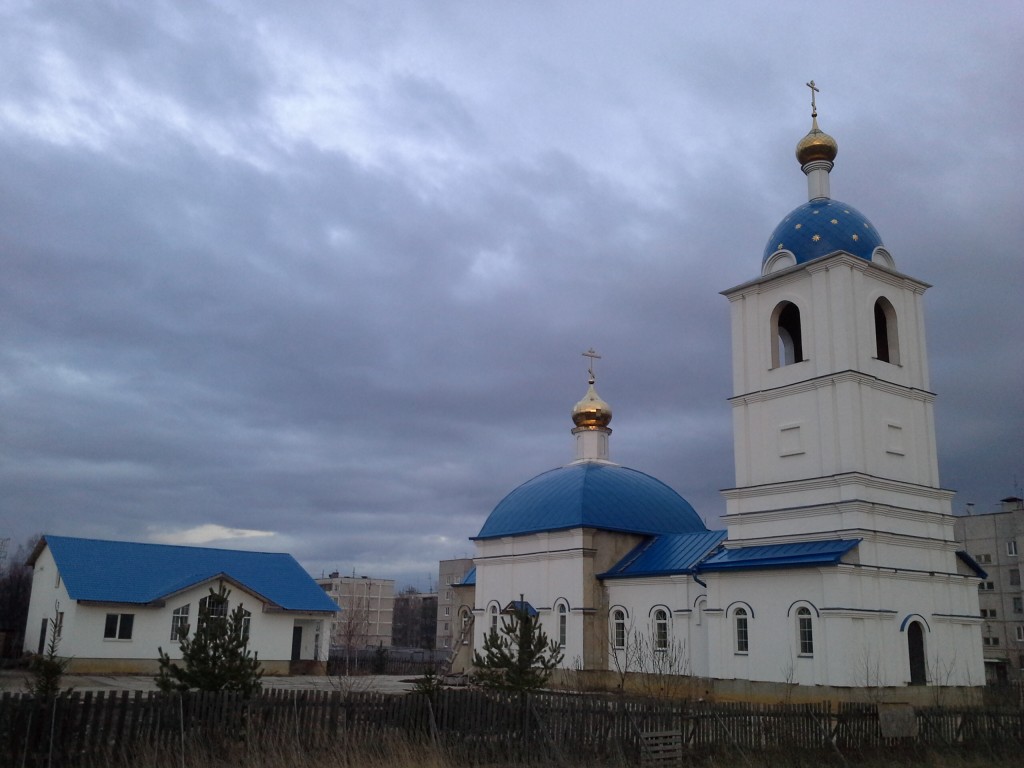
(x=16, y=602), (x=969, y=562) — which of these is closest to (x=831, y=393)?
(x=969, y=562)

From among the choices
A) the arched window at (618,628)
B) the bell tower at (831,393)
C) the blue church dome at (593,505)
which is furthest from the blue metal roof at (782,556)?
the blue church dome at (593,505)

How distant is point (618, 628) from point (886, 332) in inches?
462

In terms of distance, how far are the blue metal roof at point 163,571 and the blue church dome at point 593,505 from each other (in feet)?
25.3

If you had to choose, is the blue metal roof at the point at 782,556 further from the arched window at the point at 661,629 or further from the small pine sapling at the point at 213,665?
the small pine sapling at the point at 213,665

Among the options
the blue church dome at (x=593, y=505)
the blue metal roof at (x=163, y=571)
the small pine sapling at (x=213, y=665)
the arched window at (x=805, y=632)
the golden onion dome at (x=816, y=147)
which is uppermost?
the golden onion dome at (x=816, y=147)

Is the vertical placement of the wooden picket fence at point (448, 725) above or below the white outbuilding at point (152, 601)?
below

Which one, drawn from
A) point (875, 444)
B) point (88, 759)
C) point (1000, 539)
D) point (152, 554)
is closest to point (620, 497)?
point (875, 444)

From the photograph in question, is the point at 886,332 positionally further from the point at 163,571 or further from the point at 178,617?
the point at 163,571

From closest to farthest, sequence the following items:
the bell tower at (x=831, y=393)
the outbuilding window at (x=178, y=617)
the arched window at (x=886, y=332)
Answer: the bell tower at (x=831, y=393) < the arched window at (x=886, y=332) < the outbuilding window at (x=178, y=617)

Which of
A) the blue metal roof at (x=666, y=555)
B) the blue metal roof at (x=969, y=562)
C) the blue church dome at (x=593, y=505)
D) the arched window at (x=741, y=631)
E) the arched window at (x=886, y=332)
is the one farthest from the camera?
the blue church dome at (x=593, y=505)

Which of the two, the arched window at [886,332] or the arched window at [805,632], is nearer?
the arched window at [805,632]

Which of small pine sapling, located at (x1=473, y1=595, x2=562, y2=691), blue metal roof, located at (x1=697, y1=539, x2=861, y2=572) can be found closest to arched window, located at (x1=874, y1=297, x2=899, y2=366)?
blue metal roof, located at (x1=697, y1=539, x2=861, y2=572)

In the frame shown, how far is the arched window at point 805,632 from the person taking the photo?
21.8 meters

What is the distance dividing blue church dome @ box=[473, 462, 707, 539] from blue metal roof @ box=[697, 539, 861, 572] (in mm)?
6134
